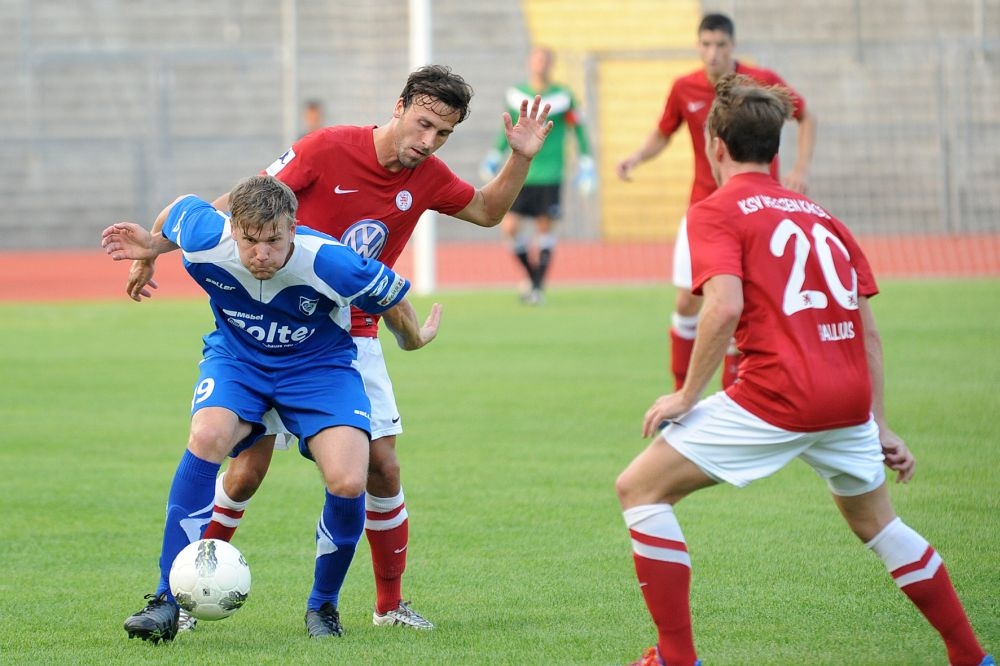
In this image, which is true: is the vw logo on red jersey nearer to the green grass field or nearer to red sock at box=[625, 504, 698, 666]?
the green grass field

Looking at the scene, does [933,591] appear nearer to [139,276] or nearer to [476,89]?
[139,276]

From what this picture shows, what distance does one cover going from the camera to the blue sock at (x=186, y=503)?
4586 millimetres

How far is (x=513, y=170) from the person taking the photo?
216 inches

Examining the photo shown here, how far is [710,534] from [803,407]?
220cm

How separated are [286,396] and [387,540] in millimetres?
663

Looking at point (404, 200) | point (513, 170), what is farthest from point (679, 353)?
point (404, 200)

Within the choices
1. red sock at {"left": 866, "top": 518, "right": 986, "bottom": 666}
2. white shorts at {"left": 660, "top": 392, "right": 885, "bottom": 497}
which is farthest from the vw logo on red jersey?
red sock at {"left": 866, "top": 518, "right": 986, "bottom": 666}

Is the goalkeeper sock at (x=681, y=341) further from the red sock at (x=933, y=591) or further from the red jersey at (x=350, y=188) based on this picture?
the red sock at (x=933, y=591)

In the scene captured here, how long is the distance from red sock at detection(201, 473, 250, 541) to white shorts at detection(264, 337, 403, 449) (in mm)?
284

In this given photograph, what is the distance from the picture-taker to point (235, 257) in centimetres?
468

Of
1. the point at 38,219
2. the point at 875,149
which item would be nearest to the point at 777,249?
the point at 875,149

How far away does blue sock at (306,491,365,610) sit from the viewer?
472 cm

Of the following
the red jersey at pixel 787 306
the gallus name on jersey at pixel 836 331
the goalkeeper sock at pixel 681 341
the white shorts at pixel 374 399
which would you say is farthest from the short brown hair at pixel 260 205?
the goalkeeper sock at pixel 681 341

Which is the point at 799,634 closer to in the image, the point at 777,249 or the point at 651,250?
the point at 777,249
